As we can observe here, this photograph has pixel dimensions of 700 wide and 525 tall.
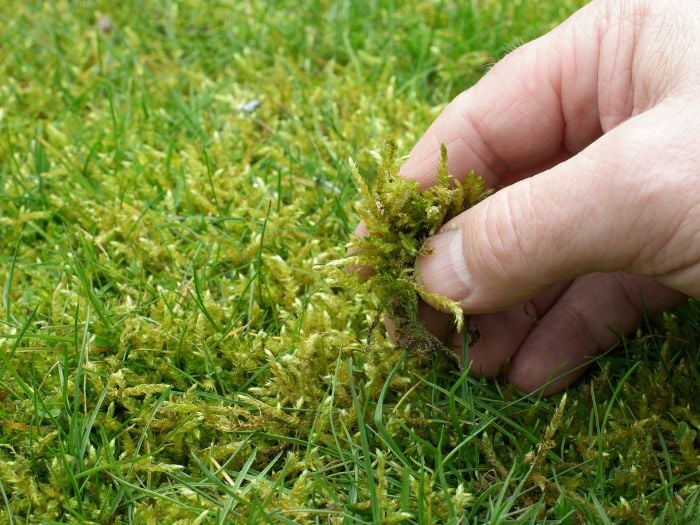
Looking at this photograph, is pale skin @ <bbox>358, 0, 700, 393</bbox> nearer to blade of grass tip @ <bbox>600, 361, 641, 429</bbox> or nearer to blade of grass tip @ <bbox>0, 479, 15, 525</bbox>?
blade of grass tip @ <bbox>600, 361, 641, 429</bbox>

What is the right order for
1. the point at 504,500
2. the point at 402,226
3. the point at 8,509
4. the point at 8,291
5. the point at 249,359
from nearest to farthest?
the point at 8,509, the point at 504,500, the point at 402,226, the point at 249,359, the point at 8,291

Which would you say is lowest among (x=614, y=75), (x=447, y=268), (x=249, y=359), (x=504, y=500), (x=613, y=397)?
(x=504, y=500)

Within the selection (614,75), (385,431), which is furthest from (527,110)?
(385,431)

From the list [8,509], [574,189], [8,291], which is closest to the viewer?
[574,189]

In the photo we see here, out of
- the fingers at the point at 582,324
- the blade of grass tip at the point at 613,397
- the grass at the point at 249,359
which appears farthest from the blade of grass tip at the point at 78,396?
the blade of grass tip at the point at 613,397

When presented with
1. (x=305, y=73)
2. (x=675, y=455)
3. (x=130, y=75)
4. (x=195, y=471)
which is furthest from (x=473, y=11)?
(x=195, y=471)

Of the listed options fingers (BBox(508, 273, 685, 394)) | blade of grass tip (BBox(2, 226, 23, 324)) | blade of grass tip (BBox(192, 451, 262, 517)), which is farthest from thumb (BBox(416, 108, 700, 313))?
blade of grass tip (BBox(2, 226, 23, 324))

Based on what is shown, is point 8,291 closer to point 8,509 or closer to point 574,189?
point 8,509
